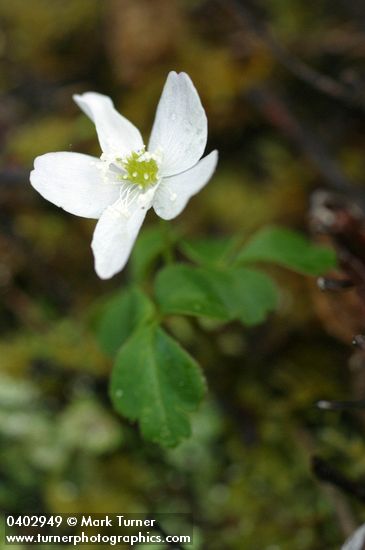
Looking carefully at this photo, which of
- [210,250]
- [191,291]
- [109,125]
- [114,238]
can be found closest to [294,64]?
[210,250]

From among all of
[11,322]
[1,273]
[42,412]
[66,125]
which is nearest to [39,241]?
[1,273]

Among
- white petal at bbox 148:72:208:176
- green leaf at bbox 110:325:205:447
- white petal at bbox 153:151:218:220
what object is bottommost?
green leaf at bbox 110:325:205:447

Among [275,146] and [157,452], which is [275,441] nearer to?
[157,452]

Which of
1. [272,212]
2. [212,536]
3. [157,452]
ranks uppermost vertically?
[272,212]

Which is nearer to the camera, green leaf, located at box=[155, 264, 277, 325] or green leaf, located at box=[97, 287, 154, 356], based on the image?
green leaf, located at box=[155, 264, 277, 325]

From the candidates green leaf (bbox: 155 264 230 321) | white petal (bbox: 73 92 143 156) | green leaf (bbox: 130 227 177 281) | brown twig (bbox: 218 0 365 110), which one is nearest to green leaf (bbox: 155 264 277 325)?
green leaf (bbox: 155 264 230 321)

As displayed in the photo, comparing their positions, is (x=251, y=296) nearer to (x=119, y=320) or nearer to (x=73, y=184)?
(x=119, y=320)

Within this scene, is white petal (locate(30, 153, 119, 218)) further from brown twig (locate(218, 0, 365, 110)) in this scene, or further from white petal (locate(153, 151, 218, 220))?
brown twig (locate(218, 0, 365, 110))
